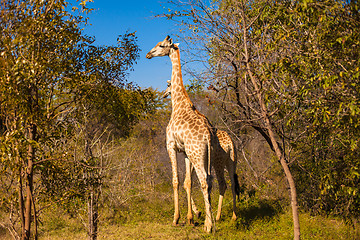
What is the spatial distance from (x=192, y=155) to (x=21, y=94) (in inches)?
162

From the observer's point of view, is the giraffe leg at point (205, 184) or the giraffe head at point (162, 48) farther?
the giraffe head at point (162, 48)

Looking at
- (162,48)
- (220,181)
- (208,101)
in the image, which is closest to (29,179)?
(208,101)

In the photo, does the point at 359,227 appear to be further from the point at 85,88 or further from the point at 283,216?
the point at 85,88

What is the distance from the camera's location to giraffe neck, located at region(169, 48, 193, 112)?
851 cm

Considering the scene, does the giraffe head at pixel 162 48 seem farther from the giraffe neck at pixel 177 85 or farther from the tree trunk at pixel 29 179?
the tree trunk at pixel 29 179

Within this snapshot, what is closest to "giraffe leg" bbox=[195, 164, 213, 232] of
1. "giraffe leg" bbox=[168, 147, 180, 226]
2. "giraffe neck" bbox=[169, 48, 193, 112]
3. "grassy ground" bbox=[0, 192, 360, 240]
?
"grassy ground" bbox=[0, 192, 360, 240]

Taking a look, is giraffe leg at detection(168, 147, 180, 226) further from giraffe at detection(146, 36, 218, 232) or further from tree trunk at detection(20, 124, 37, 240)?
tree trunk at detection(20, 124, 37, 240)

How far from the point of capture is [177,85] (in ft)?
28.5

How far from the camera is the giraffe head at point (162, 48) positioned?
28.3ft

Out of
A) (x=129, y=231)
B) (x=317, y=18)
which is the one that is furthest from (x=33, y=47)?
→ (x=129, y=231)

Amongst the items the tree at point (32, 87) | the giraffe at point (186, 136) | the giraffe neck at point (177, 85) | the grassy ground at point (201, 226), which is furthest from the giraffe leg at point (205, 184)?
the tree at point (32, 87)

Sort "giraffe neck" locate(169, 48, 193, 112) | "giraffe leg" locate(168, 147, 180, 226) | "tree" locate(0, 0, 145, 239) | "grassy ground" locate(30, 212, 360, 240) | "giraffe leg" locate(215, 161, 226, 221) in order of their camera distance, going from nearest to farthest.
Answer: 1. "tree" locate(0, 0, 145, 239)
2. "grassy ground" locate(30, 212, 360, 240)
3. "giraffe leg" locate(168, 147, 180, 226)
4. "giraffe neck" locate(169, 48, 193, 112)
5. "giraffe leg" locate(215, 161, 226, 221)

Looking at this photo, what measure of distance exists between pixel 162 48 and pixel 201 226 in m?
4.46

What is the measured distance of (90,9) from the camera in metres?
5.25
